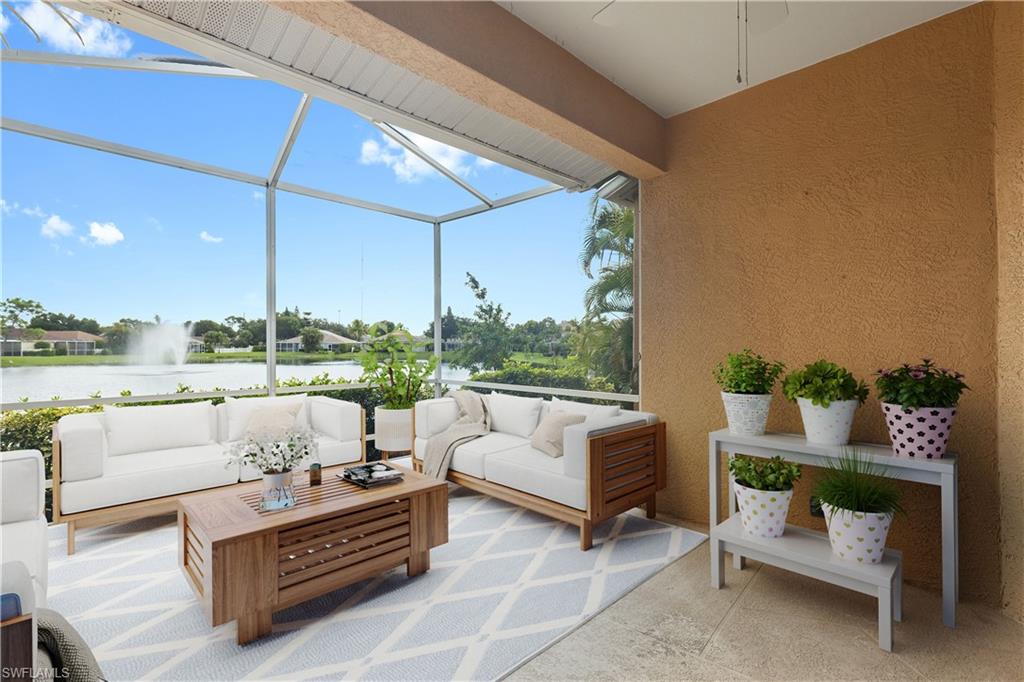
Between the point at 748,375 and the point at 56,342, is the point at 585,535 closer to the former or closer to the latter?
the point at 748,375

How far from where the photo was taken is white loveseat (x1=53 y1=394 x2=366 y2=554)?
2949 mm

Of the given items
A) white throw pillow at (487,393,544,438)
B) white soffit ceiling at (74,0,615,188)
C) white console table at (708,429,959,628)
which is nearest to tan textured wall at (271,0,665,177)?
white soffit ceiling at (74,0,615,188)

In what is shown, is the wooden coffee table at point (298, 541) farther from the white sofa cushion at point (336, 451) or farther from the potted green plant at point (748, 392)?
the potted green plant at point (748, 392)

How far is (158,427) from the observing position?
145 inches

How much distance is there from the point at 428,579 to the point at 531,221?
3.45m

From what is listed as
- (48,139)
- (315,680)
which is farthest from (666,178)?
(48,139)

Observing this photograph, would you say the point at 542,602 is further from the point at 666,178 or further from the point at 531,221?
the point at 531,221

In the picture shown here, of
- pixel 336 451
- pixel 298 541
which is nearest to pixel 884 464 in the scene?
pixel 298 541

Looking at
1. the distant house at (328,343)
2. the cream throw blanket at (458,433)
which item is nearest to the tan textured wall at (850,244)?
the cream throw blanket at (458,433)

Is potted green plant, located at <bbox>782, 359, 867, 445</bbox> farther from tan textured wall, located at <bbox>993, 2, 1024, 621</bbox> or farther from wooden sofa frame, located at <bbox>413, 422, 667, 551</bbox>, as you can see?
wooden sofa frame, located at <bbox>413, 422, 667, 551</bbox>

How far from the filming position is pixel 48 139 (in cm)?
352

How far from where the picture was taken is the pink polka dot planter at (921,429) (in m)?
2.11

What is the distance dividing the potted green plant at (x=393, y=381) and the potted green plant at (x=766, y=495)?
302 centimetres

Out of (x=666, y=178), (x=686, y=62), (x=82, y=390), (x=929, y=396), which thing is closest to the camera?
(x=929, y=396)
